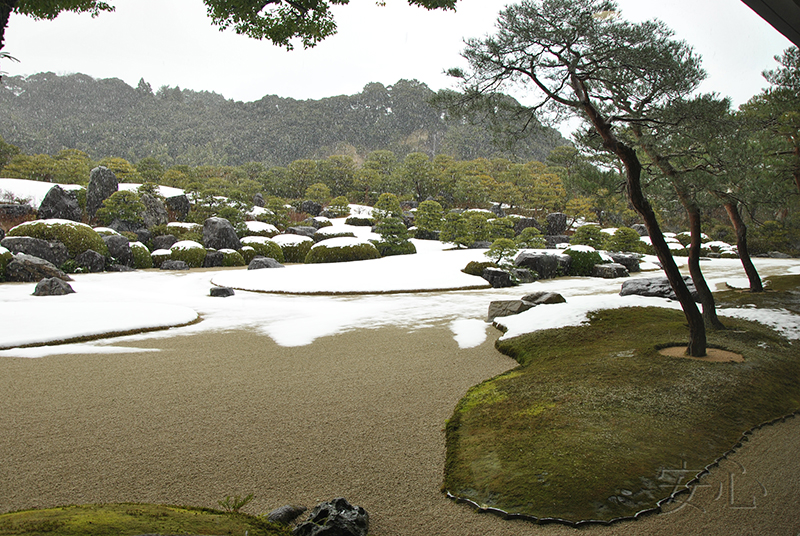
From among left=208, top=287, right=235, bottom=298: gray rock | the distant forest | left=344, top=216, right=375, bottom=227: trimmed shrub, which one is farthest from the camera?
the distant forest

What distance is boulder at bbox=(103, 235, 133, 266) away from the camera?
1475cm

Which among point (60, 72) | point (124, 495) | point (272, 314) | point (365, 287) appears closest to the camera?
point (124, 495)

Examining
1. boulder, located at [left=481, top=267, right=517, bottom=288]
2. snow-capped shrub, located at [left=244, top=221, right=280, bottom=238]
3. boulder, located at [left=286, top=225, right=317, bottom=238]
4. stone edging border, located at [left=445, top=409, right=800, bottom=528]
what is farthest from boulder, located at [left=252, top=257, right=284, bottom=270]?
stone edging border, located at [left=445, top=409, right=800, bottom=528]

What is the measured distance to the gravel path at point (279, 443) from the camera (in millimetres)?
1918

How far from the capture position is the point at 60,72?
6656 cm

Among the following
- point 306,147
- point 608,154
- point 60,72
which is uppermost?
point 60,72

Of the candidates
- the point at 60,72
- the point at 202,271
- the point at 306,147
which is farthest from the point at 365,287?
the point at 60,72

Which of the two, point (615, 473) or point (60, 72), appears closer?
point (615, 473)

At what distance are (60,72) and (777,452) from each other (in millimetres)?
88827

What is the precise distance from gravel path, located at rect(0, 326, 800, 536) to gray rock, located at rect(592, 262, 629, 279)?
10.1 m

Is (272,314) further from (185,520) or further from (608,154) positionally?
(185,520)

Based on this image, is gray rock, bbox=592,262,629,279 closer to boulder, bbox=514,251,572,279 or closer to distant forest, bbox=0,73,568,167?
boulder, bbox=514,251,572,279

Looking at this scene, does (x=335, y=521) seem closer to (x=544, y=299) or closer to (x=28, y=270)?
(x=544, y=299)

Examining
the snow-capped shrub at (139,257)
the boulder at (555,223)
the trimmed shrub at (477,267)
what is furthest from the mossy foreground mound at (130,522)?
the boulder at (555,223)
